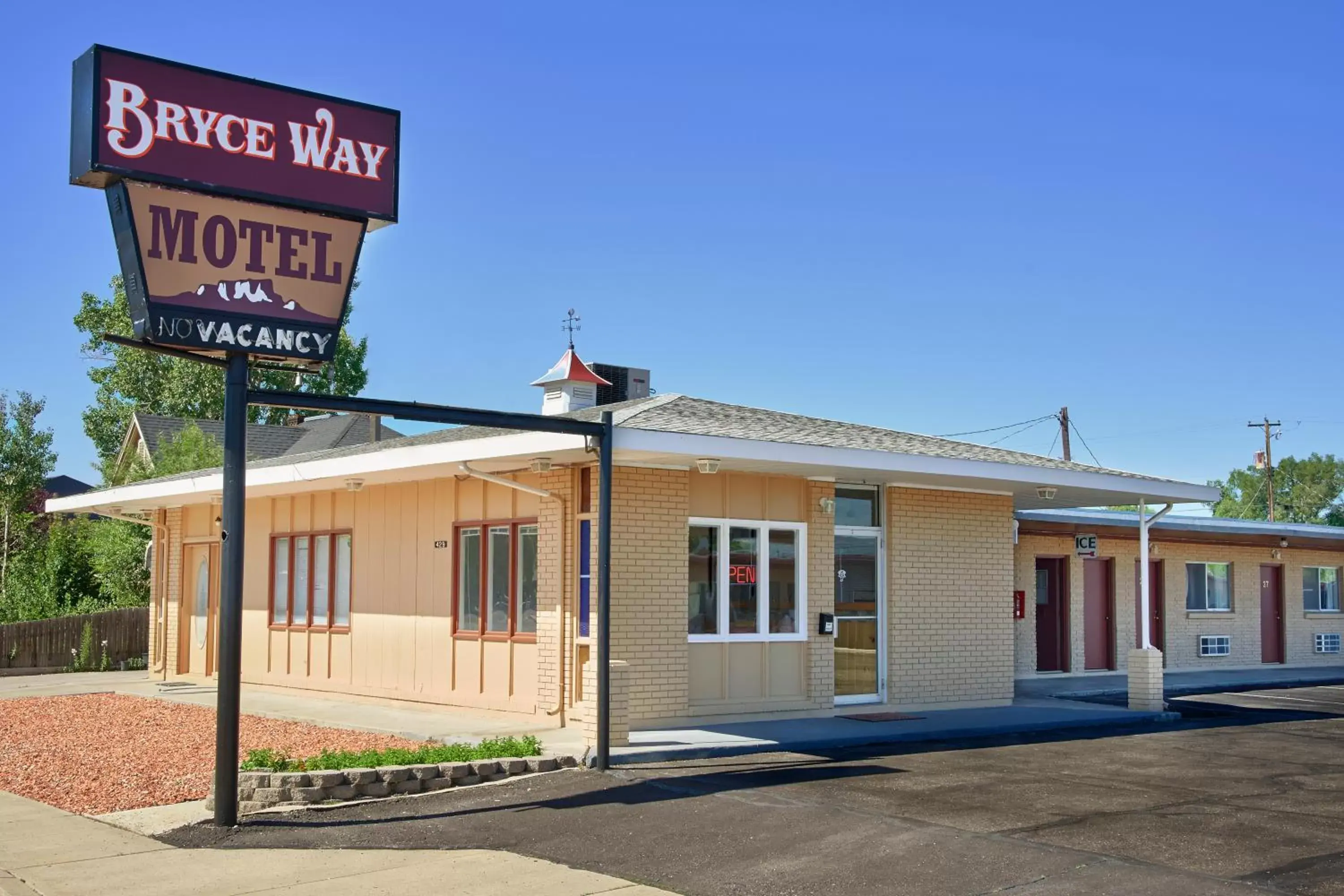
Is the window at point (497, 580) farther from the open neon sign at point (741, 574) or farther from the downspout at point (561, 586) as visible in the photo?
the open neon sign at point (741, 574)

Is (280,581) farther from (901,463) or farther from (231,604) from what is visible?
(231,604)

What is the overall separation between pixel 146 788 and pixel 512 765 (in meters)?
3.16

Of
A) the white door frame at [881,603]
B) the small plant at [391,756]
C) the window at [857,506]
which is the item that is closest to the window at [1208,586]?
the white door frame at [881,603]

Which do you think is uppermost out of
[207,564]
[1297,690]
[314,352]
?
[314,352]

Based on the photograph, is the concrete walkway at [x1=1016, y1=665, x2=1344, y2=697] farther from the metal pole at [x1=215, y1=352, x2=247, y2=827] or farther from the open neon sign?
the metal pole at [x1=215, y1=352, x2=247, y2=827]

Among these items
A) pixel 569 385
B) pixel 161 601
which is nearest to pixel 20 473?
pixel 161 601

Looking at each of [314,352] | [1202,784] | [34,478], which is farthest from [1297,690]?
[34,478]

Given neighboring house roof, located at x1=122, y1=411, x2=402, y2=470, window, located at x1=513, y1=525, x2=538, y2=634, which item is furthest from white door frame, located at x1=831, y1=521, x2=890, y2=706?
neighboring house roof, located at x1=122, y1=411, x2=402, y2=470

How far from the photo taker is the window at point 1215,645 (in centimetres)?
2588

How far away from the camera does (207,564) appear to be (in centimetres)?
2348

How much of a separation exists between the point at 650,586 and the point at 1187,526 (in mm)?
14240

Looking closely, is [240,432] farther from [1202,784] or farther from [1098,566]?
[1098,566]

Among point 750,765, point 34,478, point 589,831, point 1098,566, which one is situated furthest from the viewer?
point 34,478

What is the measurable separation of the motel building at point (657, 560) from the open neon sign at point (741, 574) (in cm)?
2
